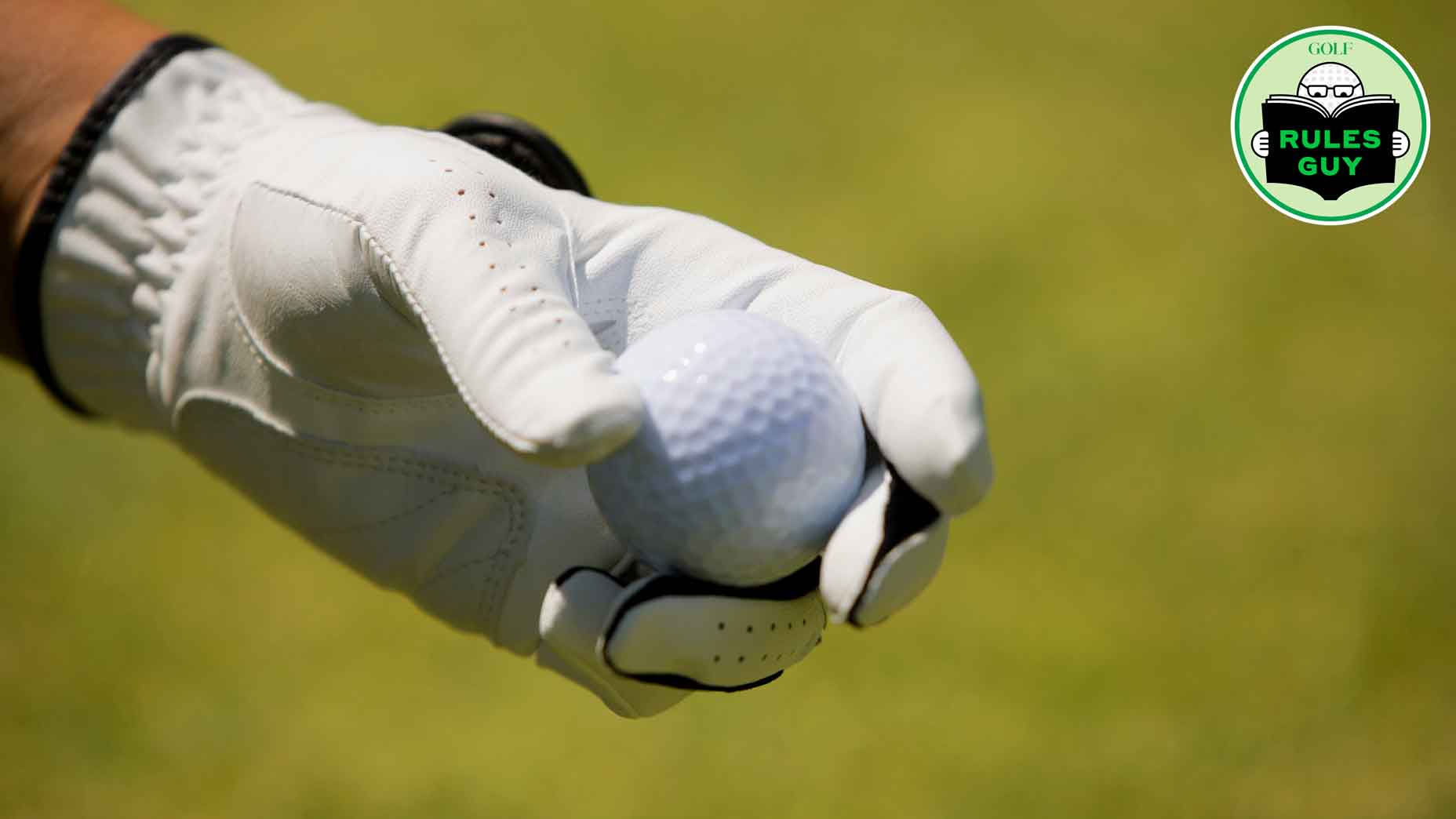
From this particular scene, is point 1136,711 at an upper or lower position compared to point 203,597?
upper

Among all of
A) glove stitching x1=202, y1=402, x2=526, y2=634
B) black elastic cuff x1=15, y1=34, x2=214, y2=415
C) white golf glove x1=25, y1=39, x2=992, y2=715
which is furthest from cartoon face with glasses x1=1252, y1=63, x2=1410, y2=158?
black elastic cuff x1=15, y1=34, x2=214, y2=415

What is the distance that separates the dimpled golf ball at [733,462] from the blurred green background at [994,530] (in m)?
1.16

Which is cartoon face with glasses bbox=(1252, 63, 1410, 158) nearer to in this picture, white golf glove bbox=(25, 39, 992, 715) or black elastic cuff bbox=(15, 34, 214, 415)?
white golf glove bbox=(25, 39, 992, 715)

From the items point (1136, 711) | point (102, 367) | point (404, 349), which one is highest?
point (404, 349)

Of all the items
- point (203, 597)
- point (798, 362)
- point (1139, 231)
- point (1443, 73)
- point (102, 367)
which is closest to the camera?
point (798, 362)

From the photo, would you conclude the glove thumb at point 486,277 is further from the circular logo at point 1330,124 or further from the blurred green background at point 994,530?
the circular logo at point 1330,124

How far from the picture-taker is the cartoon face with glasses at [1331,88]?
8.00 ft

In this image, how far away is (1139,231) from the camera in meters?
3.07

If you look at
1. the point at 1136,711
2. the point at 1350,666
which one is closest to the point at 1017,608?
the point at 1136,711

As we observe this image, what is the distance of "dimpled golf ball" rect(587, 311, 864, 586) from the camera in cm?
113

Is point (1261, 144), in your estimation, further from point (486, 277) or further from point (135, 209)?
point (135, 209)

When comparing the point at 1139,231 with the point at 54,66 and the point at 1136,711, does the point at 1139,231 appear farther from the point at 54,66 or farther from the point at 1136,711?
the point at 54,66

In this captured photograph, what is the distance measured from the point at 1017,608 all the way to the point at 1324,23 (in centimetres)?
206

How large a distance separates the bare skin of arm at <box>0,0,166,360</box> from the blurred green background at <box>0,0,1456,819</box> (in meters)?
0.96
